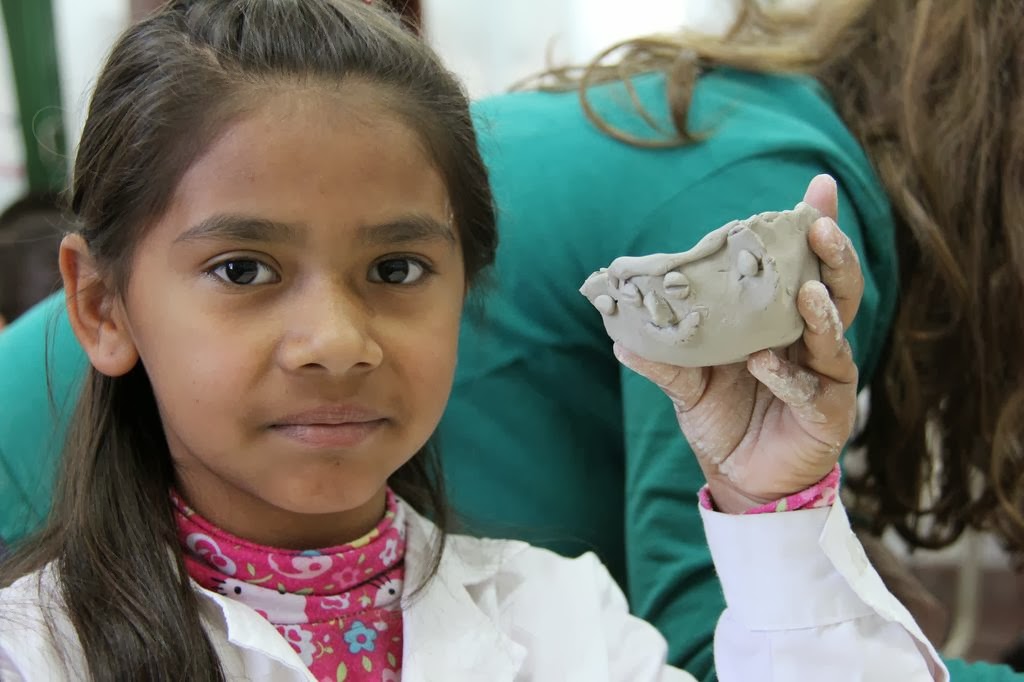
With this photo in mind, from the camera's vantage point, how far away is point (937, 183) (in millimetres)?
1237

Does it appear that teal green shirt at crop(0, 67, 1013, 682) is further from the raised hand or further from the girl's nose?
the girl's nose

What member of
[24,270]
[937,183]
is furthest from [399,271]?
[24,270]

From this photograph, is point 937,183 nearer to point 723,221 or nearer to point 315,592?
point 723,221

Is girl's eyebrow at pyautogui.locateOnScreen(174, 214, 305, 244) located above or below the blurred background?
above

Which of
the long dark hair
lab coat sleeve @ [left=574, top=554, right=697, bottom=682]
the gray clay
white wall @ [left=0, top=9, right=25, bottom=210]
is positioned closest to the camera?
the gray clay

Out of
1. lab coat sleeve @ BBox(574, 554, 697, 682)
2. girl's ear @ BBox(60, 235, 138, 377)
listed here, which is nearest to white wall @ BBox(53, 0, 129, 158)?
girl's ear @ BBox(60, 235, 138, 377)

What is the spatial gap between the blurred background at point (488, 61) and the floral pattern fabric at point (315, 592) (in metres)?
1.88

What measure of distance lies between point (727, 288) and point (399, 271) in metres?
0.29

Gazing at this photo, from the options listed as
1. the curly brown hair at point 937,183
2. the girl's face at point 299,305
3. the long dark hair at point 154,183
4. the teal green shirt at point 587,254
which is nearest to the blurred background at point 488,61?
the curly brown hair at point 937,183

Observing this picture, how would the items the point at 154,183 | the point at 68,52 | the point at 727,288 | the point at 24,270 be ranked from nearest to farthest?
the point at 727,288 → the point at 154,183 → the point at 24,270 → the point at 68,52

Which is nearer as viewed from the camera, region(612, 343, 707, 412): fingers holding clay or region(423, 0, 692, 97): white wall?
region(612, 343, 707, 412): fingers holding clay

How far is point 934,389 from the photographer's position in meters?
1.33

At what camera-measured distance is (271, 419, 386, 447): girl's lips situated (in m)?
0.87

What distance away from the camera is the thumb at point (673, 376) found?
86 centimetres
